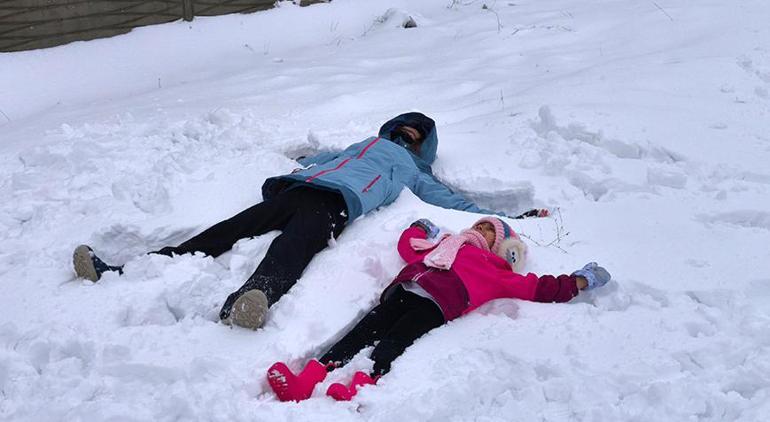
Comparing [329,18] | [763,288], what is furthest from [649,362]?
[329,18]

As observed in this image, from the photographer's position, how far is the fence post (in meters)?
8.15

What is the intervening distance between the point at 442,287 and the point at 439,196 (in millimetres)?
1164

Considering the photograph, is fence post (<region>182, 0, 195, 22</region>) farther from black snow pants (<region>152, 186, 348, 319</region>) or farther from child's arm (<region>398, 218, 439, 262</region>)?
child's arm (<region>398, 218, 439, 262</region>)

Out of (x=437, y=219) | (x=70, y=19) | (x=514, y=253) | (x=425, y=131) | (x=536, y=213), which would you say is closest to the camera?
(x=514, y=253)

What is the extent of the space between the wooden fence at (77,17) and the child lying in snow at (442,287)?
553 centimetres

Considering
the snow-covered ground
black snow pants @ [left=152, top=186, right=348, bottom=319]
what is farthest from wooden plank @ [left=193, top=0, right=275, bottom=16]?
black snow pants @ [left=152, top=186, right=348, bottom=319]

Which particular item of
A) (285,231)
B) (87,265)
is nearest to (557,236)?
(285,231)

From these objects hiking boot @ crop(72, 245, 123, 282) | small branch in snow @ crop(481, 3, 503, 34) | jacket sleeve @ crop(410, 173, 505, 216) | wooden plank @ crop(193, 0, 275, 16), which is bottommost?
jacket sleeve @ crop(410, 173, 505, 216)

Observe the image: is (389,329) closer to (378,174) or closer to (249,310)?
(249,310)

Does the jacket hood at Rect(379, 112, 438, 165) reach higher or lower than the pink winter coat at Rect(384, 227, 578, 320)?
higher

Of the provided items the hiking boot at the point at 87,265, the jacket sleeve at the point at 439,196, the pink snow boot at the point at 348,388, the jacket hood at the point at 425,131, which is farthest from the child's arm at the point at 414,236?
the hiking boot at the point at 87,265

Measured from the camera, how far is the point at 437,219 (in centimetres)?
381

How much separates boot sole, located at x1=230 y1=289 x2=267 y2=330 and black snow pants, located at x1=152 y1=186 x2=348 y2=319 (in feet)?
0.91

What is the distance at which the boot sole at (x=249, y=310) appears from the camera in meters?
2.85
